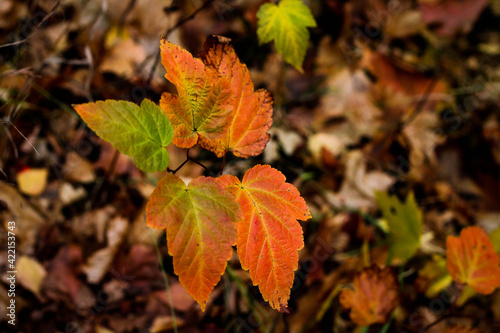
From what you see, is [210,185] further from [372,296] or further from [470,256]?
[470,256]

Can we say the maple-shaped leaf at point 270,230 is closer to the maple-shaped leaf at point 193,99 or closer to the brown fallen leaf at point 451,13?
the maple-shaped leaf at point 193,99

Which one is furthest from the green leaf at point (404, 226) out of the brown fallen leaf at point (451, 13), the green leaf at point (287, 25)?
the brown fallen leaf at point (451, 13)

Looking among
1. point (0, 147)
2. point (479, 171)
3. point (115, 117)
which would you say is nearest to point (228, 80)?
point (115, 117)

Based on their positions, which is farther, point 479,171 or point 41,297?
point 479,171

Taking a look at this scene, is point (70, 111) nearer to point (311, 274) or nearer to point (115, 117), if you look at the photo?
point (115, 117)

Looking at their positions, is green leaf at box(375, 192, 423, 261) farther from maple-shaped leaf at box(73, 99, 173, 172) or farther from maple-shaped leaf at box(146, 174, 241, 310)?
maple-shaped leaf at box(73, 99, 173, 172)

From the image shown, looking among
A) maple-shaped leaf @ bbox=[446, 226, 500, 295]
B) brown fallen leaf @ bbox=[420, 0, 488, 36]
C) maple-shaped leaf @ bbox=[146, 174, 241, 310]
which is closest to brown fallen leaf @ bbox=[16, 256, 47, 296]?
maple-shaped leaf @ bbox=[146, 174, 241, 310]
